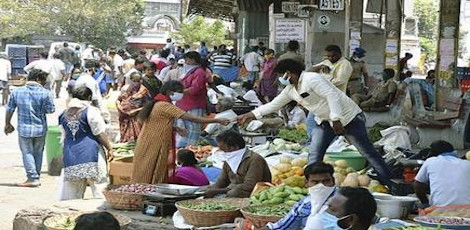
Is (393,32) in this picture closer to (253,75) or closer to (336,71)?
(253,75)

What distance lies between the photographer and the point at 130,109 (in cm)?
1206

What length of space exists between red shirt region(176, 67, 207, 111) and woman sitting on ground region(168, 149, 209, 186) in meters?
3.36

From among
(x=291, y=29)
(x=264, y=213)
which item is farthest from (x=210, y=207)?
(x=291, y=29)

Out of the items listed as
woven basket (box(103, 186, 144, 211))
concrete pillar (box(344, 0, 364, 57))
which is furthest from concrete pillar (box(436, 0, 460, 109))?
woven basket (box(103, 186, 144, 211))

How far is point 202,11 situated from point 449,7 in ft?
113

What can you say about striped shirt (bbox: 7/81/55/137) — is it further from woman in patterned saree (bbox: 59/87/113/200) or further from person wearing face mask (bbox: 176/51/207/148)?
woman in patterned saree (bbox: 59/87/113/200)

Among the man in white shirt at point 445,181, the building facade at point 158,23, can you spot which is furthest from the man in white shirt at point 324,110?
the building facade at point 158,23

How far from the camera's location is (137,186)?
7.31m

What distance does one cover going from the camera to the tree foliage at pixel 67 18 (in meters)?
53.4

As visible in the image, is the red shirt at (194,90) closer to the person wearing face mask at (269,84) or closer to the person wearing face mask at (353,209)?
the person wearing face mask at (269,84)

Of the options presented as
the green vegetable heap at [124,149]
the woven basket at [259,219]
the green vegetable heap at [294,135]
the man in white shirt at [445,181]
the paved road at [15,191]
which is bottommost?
the paved road at [15,191]

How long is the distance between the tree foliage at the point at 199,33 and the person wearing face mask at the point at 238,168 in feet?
197

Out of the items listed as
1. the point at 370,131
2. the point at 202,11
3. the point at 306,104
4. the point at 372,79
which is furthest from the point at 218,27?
the point at 306,104

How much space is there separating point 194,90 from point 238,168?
4.42 meters
